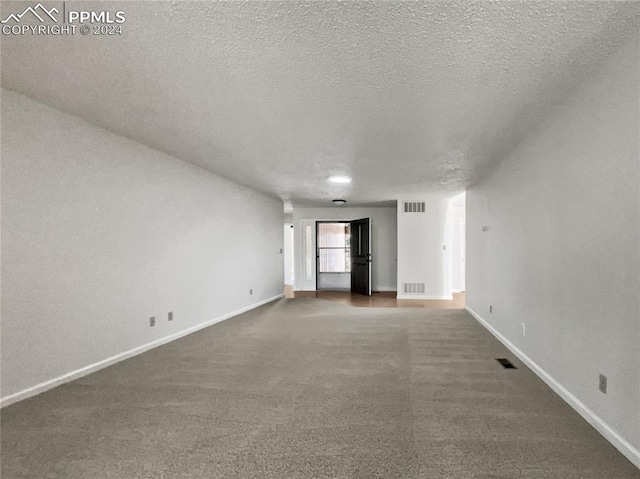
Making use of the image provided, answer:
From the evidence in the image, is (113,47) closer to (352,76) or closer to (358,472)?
(352,76)

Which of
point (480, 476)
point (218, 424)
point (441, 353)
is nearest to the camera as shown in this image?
point (480, 476)

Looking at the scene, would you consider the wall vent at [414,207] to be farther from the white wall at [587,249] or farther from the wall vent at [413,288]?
the white wall at [587,249]

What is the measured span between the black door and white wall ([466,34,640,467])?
5.15 meters

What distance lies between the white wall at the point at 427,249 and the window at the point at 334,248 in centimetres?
327

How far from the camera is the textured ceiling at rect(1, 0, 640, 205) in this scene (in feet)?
5.17

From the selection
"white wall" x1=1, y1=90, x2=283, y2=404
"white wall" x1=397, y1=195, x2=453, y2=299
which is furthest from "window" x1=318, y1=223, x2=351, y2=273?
"white wall" x1=1, y1=90, x2=283, y2=404

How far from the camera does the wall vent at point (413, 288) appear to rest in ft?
26.2

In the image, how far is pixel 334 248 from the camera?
36.9ft

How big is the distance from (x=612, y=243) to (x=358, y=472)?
6.29 feet

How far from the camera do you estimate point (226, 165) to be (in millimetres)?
4555

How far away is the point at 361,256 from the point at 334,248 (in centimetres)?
221

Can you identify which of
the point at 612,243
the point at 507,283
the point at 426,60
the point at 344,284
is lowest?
the point at 344,284

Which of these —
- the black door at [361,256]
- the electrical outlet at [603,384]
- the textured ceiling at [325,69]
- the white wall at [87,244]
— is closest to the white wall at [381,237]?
the black door at [361,256]

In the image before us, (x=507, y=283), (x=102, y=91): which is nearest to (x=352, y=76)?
(x=102, y=91)
